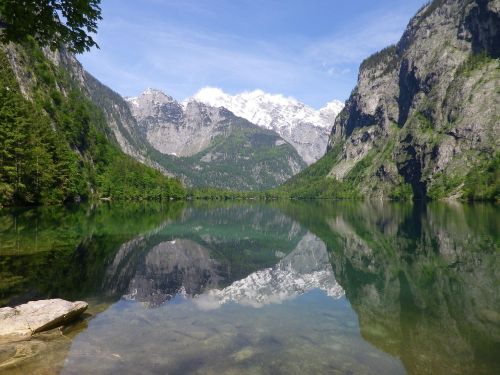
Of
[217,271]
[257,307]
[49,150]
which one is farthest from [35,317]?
[49,150]

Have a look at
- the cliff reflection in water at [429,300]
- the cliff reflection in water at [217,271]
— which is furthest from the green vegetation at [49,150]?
the cliff reflection in water at [429,300]

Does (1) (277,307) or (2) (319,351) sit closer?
(2) (319,351)

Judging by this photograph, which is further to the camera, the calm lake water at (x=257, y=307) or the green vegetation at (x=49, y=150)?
the green vegetation at (x=49, y=150)

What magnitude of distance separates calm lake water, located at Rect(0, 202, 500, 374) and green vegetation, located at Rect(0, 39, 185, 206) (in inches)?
529

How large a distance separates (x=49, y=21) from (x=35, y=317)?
12.0 meters

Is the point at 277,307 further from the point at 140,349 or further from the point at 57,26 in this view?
the point at 57,26

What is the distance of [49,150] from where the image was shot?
93.9 m

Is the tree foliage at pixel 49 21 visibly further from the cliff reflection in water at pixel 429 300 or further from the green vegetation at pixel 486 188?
the green vegetation at pixel 486 188

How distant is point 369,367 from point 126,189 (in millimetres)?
171941

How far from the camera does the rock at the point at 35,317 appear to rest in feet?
47.4

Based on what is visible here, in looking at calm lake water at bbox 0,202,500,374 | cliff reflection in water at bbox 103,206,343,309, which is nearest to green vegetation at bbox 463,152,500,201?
calm lake water at bbox 0,202,500,374

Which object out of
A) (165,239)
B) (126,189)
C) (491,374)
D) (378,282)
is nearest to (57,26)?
(491,374)

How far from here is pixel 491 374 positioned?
40.2ft

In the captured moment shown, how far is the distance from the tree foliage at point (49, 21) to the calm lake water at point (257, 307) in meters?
12.1
